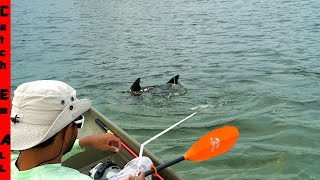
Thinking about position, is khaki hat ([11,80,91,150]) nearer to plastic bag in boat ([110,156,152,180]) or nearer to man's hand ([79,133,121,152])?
plastic bag in boat ([110,156,152,180])

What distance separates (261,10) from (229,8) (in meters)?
3.97

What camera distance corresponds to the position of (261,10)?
2784cm

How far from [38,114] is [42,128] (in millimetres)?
104

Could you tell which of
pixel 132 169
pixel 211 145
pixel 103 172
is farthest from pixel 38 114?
pixel 211 145

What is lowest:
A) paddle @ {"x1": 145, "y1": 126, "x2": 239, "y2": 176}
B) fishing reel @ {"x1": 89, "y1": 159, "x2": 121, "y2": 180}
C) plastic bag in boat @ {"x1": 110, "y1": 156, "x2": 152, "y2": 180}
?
fishing reel @ {"x1": 89, "y1": 159, "x2": 121, "y2": 180}

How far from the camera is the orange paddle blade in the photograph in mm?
3768

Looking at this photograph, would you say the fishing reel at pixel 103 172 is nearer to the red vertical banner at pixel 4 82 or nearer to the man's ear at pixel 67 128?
the man's ear at pixel 67 128

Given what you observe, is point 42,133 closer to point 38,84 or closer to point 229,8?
point 38,84

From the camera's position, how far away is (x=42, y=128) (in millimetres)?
2674

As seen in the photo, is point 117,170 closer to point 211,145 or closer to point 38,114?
point 211,145

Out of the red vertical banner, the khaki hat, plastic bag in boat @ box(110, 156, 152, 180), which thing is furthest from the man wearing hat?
plastic bag in boat @ box(110, 156, 152, 180)

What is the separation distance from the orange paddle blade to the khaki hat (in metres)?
1.43

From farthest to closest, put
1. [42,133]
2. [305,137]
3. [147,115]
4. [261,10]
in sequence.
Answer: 1. [261,10]
2. [147,115]
3. [305,137]
4. [42,133]

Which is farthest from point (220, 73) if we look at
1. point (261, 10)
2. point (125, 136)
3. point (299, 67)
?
point (261, 10)
